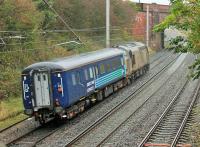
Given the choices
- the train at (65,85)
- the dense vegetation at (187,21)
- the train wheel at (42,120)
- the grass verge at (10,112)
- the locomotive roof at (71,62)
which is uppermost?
the dense vegetation at (187,21)

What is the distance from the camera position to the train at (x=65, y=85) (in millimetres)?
21297

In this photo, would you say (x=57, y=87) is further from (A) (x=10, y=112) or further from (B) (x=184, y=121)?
(B) (x=184, y=121)

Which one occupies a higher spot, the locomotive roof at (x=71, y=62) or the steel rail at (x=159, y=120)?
the locomotive roof at (x=71, y=62)

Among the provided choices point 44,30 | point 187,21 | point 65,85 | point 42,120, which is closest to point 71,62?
point 65,85

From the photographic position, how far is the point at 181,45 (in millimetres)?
16812

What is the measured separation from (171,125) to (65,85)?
5271mm

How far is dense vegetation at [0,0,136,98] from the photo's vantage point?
32.1 m

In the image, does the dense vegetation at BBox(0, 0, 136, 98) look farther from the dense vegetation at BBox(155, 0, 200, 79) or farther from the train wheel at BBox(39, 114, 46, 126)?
the dense vegetation at BBox(155, 0, 200, 79)

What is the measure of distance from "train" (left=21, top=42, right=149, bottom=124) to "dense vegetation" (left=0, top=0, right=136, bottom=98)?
3.21 m

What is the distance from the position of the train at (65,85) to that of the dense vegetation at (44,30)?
10.5ft

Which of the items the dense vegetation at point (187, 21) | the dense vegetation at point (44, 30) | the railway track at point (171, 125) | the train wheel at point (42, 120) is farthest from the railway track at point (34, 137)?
the dense vegetation at point (187, 21)

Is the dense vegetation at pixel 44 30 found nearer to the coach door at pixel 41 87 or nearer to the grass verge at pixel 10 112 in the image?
the grass verge at pixel 10 112

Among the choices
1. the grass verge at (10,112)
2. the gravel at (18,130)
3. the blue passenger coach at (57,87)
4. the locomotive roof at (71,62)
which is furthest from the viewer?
the grass verge at (10,112)

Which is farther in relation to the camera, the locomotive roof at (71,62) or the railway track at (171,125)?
the locomotive roof at (71,62)
